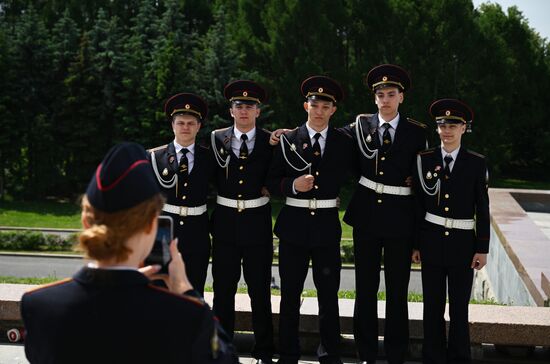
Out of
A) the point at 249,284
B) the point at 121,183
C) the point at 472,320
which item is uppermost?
the point at 121,183

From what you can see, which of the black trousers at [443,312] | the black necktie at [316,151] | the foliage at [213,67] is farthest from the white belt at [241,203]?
the foliage at [213,67]

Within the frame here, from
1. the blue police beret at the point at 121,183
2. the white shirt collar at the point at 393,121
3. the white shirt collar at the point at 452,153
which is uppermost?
the white shirt collar at the point at 393,121

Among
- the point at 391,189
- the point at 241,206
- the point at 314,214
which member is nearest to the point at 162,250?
the point at 314,214

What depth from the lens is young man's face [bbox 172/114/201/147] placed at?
513cm

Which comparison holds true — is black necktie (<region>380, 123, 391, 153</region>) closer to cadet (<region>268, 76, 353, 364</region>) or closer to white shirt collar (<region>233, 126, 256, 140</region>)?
cadet (<region>268, 76, 353, 364</region>)

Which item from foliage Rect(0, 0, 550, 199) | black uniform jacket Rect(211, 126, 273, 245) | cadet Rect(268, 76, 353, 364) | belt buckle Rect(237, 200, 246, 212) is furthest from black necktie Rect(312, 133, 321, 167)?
foliage Rect(0, 0, 550, 199)

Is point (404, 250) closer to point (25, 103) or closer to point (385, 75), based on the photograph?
point (385, 75)

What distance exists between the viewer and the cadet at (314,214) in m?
4.83

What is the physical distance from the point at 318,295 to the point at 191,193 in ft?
4.16

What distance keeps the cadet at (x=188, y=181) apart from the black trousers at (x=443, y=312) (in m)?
1.70

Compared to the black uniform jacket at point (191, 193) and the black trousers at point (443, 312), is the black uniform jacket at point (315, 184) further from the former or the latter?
the black trousers at point (443, 312)

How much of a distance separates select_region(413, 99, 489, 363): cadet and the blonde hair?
125 inches

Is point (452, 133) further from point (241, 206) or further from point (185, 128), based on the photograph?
point (185, 128)

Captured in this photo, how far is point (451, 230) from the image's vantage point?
469 centimetres
